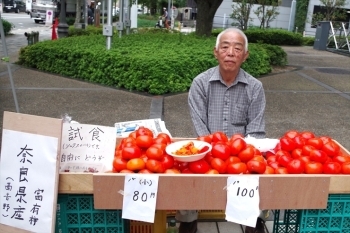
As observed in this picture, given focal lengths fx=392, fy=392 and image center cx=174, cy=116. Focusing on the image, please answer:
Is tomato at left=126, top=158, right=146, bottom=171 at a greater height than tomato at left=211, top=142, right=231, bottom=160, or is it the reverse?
tomato at left=211, top=142, right=231, bottom=160

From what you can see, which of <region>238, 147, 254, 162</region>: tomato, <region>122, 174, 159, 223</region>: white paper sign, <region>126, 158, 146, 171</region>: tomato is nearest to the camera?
<region>122, 174, 159, 223</region>: white paper sign

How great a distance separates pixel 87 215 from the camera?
2.10 meters

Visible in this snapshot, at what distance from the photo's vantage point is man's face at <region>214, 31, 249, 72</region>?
2.81 metres

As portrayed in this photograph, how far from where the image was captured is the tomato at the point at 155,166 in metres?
2.06

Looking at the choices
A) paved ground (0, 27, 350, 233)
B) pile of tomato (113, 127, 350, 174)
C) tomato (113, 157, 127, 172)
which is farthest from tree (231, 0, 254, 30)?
tomato (113, 157, 127, 172)

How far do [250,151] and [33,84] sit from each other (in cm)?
764

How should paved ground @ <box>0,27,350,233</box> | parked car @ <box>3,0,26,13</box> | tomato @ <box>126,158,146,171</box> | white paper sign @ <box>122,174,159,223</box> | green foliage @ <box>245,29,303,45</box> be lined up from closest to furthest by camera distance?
white paper sign @ <box>122,174,159,223</box> → tomato @ <box>126,158,146,171</box> → paved ground @ <box>0,27,350,233</box> → green foliage @ <box>245,29,303,45</box> → parked car @ <box>3,0,26,13</box>

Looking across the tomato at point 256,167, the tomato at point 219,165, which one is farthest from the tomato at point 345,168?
the tomato at point 219,165

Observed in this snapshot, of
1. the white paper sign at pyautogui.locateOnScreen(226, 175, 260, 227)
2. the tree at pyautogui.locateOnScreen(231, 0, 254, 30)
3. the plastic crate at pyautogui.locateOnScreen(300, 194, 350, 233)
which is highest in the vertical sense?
the tree at pyautogui.locateOnScreen(231, 0, 254, 30)

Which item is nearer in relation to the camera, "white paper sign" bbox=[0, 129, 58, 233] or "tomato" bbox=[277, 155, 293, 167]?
"white paper sign" bbox=[0, 129, 58, 233]

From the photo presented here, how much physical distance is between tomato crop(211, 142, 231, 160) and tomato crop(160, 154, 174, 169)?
239 mm

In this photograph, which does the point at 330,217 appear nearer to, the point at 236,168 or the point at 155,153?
the point at 236,168

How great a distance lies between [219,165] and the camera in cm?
211

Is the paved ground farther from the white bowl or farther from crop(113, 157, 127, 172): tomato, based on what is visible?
crop(113, 157, 127, 172): tomato
